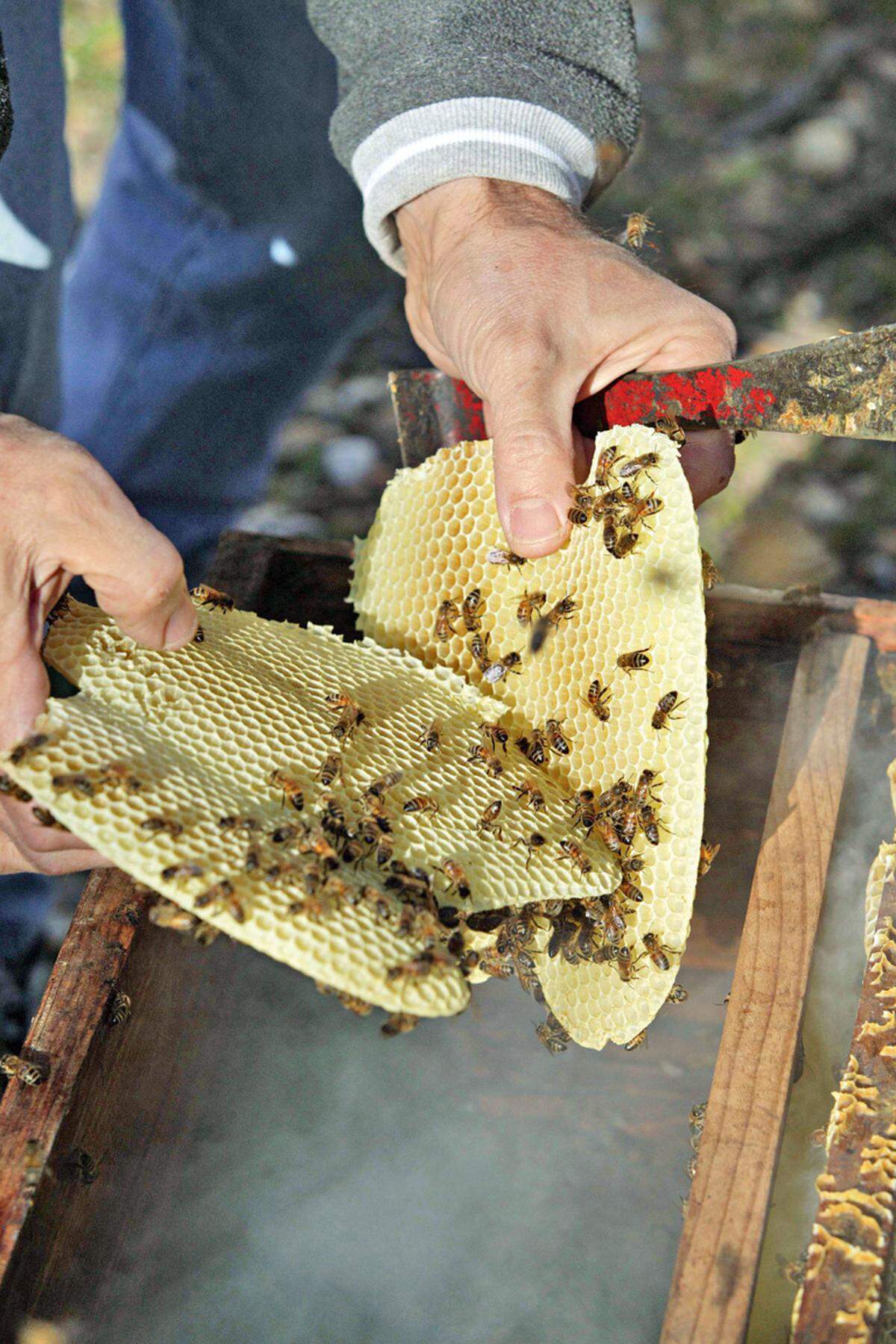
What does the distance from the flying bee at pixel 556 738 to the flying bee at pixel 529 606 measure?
0.19 metres

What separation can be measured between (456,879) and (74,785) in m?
0.54

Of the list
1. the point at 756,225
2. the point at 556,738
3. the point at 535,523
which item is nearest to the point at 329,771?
the point at 556,738

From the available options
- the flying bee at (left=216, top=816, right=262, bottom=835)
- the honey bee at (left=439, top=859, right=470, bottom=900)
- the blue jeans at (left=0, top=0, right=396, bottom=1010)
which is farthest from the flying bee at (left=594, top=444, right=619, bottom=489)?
the blue jeans at (left=0, top=0, right=396, bottom=1010)

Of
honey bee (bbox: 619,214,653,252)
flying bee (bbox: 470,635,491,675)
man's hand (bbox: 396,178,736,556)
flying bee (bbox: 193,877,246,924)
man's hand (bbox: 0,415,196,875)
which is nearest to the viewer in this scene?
flying bee (bbox: 193,877,246,924)

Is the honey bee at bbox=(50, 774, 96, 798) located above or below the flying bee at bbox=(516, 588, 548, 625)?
below

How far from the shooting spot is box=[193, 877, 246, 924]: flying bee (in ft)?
4.44

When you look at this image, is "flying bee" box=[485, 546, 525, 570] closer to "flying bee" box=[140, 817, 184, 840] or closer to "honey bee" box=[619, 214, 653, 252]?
"flying bee" box=[140, 817, 184, 840]

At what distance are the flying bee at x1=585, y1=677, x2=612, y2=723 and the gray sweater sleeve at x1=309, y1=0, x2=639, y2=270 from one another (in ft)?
4.14

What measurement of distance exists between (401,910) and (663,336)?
4.29ft

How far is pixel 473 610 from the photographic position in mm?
2070

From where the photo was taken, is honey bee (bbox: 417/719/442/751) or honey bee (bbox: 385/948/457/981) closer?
honey bee (bbox: 385/948/457/981)

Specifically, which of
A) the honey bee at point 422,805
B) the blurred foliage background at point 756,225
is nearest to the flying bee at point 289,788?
the honey bee at point 422,805

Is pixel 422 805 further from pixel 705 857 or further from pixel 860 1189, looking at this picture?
pixel 860 1189

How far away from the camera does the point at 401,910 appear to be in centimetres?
148
